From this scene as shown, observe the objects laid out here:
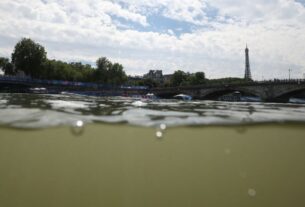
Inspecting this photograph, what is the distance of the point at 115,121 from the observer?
731 cm

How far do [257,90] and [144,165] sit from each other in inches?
2805

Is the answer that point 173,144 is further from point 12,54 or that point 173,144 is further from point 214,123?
point 12,54

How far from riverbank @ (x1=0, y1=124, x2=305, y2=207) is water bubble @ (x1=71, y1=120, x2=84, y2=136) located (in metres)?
0.02

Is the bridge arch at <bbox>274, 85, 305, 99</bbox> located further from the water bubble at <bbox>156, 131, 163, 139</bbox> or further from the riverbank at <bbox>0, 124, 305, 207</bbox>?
the water bubble at <bbox>156, 131, 163, 139</bbox>

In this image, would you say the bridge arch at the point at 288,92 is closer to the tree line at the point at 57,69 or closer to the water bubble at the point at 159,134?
the tree line at the point at 57,69

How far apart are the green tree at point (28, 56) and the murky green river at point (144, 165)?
247ft

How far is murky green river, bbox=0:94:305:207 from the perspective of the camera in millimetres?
3158

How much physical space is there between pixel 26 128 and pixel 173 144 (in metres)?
2.92

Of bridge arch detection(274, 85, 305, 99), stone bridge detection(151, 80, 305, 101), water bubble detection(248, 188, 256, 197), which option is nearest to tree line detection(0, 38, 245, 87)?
stone bridge detection(151, 80, 305, 101)

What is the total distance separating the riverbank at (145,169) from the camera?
10.3 ft

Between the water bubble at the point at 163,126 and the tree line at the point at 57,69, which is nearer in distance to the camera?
the water bubble at the point at 163,126

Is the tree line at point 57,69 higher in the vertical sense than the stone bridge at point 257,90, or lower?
higher

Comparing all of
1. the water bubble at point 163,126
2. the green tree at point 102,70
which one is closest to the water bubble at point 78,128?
the water bubble at point 163,126

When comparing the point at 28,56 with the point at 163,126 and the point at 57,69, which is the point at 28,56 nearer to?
the point at 57,69
